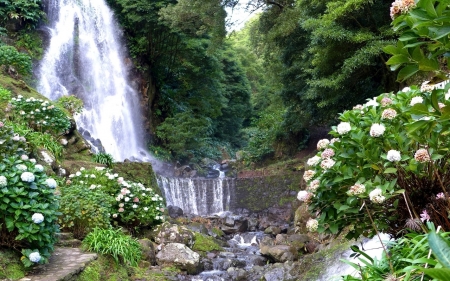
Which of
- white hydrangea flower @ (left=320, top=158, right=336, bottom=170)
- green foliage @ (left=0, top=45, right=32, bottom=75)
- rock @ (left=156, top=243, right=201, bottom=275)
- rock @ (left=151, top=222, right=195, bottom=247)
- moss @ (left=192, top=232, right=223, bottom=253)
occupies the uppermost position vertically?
green foliage @ (left=0, top=45, right=32, bottom=75)

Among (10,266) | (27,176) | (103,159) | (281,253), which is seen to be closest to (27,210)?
(27,176)

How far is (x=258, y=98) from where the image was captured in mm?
31469

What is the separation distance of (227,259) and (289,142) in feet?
35.8

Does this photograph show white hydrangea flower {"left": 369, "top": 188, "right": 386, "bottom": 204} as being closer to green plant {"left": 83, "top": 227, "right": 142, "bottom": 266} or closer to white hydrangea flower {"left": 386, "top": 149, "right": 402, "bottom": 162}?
white hydrangea flower {"left": 386, "top": 149, "right": 402, "bottom": 162}

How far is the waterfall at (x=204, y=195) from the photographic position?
15164 mm

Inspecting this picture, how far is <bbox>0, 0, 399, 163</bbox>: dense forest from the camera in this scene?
1042 cm

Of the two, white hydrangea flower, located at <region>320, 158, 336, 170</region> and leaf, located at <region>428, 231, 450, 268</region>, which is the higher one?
white hydrangea flower, located at <region>320, 158, 336, 170</region>

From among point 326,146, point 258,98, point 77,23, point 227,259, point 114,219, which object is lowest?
point 227,259

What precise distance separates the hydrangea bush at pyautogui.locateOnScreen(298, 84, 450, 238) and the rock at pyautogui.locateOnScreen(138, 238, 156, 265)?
4.16 meters

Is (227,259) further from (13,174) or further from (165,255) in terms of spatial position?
(13,174)

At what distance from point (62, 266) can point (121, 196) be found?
2834mm

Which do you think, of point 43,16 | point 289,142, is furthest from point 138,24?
point 289,142

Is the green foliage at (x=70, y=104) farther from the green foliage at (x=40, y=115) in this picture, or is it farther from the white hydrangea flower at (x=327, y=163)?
the white hydrangea flower at (x=327, y=163)

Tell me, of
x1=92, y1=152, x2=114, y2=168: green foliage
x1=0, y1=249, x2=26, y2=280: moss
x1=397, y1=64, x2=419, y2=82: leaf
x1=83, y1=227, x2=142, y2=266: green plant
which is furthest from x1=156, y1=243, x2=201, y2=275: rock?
x1=397, y1=64, x2=419, y2=82: leaf
